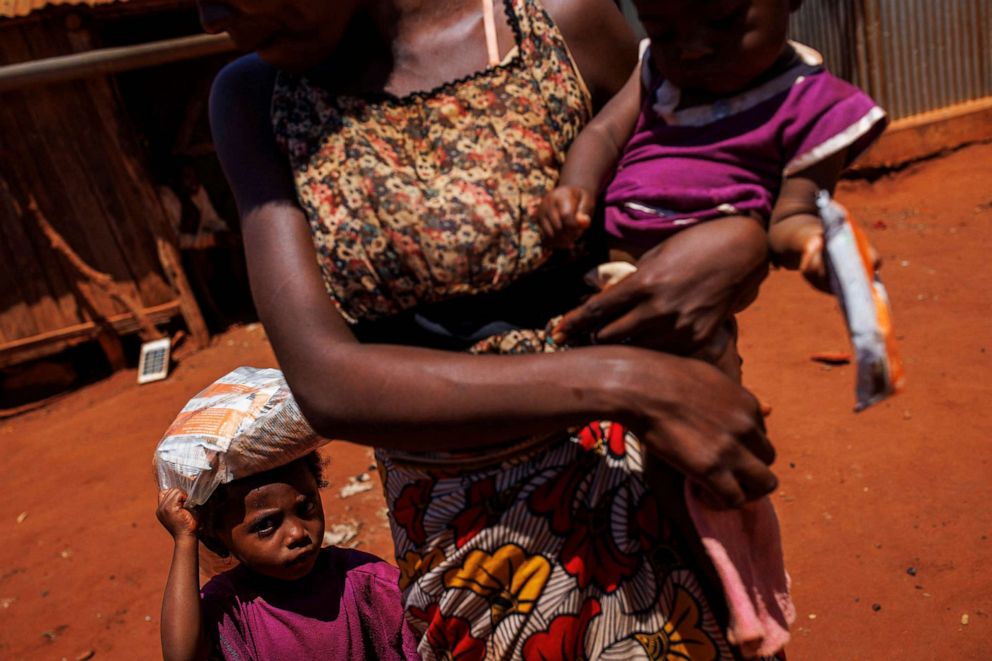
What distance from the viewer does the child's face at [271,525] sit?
2346 mm

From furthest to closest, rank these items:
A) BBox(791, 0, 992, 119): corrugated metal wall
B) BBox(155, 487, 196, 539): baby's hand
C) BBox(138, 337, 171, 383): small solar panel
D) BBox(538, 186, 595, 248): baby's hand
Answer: BBox(791, 0, 992, 119): corrugated metal wall
BBox(138, 337, 171, 383): small solar panel
BBox(155, 487, 196, 539): baby's hand
BBox(538, 186, 595, 248): baby's hand

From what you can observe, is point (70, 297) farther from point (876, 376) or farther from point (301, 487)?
point (876, 376)

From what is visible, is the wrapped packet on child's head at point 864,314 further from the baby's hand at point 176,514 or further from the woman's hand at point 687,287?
the baby's hand at point 176,514

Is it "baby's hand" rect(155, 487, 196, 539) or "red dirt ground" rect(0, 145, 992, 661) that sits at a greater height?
"baby's hand" rect(155, 487, 196, 539)

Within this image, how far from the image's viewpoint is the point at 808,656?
3248mm

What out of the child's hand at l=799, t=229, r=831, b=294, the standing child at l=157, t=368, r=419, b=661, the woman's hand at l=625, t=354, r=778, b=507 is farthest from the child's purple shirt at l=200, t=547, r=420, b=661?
the child's hand at l=799, t=229, r=831, b=294

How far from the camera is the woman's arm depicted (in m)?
1.25

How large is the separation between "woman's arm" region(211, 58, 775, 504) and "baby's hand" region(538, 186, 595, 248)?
201mm

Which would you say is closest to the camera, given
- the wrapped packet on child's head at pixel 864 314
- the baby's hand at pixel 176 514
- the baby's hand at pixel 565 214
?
the wrapped packet on child's head at pixel 864 314

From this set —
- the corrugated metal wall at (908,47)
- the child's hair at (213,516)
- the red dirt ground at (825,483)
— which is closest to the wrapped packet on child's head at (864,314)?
the child's hair at (213,516)

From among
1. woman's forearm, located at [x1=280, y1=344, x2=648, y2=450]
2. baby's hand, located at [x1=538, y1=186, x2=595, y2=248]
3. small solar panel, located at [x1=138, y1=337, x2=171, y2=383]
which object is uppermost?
baby's hand, located at [x1=538, y1=186, x2=595, y2=248]

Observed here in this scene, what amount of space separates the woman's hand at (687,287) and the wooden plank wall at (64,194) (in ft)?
23.6

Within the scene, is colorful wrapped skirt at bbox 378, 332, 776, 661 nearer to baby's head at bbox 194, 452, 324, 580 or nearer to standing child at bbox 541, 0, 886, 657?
standing child at bbox 541, 0, 886, 657

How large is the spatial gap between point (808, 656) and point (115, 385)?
6556mm
